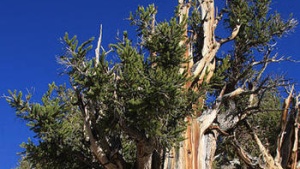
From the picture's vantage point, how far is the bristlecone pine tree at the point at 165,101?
26.2ft

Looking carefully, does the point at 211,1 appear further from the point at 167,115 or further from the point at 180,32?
the point at 167,115

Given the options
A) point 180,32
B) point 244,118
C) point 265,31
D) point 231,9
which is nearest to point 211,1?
point 231,9

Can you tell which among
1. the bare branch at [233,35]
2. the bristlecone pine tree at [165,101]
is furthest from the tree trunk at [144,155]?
the bare branch at [233,35]

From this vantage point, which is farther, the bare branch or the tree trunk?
the bare branch

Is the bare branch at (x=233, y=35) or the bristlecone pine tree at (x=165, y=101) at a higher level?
the bare branch at (x=233, y=35)

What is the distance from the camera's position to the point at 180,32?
8320 millimetres

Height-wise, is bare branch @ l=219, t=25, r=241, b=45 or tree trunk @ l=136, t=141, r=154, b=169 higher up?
bare branch @ l=219, t=25, r=241, b=45

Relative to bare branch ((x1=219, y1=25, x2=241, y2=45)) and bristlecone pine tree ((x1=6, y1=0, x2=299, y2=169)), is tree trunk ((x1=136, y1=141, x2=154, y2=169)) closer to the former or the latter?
bristlecone pine tree ((x1=6, y1=0, x2=299, y2=169))

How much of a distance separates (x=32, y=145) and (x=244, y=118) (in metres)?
5.53

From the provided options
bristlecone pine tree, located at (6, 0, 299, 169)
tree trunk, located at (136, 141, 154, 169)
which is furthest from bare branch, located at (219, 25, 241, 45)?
tree trunk, located at (136, 141, 154, 169)

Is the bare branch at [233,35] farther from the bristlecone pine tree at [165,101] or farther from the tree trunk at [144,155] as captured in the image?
the tree trunk at [144,155]

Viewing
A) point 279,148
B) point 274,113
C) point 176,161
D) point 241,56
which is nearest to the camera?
point 176,161

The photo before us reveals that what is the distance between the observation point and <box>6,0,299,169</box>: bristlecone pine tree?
798 cm

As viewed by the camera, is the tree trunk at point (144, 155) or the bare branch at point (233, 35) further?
the bare branch at point (233, 35)
